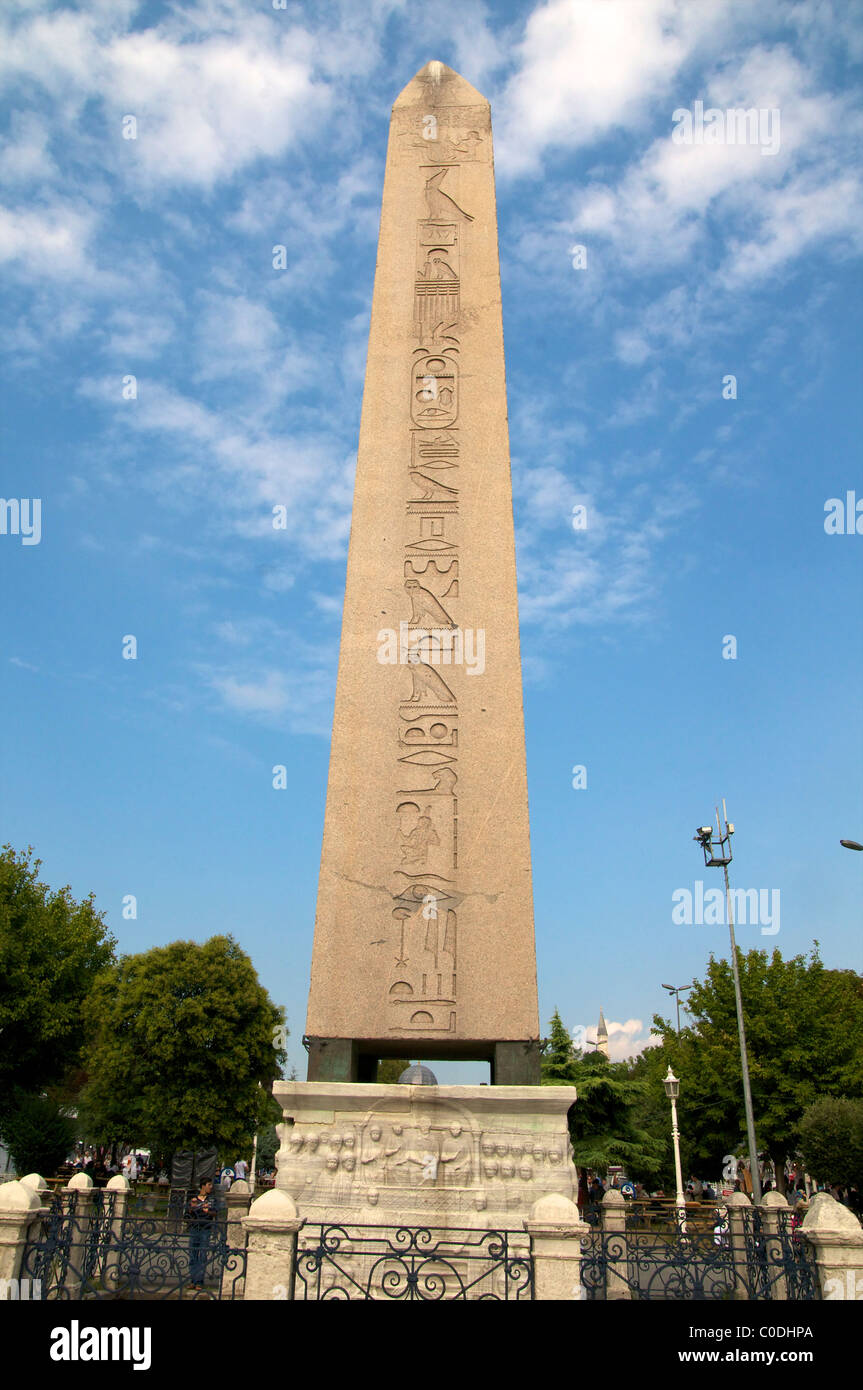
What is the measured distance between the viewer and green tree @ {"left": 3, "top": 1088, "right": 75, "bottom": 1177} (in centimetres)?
2072

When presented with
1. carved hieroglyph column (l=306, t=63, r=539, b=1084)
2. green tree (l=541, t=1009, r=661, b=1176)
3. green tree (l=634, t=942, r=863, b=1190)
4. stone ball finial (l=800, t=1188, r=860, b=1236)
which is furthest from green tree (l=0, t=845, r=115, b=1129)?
stone ball finial (l=800, t=1188, r=860, b=1236)

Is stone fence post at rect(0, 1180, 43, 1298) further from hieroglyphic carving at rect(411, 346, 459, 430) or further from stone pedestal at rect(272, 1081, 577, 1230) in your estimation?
hieroglyphic carving at rect(411, 346, 459, 430)

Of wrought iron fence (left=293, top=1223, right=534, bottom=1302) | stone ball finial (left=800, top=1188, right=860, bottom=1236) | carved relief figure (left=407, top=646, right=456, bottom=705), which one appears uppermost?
carved relief figure (left=407, top=646, right=456, bottom=705)

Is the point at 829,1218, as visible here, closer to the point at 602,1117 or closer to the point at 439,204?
the point at 439,204

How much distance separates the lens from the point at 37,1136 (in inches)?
816

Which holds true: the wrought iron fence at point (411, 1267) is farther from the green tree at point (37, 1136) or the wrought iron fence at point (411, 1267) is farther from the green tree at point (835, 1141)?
the green tree at point (37, 1136)

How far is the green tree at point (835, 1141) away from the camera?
60.7 ft

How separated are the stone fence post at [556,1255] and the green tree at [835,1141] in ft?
53.5

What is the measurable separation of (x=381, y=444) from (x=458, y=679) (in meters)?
2.25

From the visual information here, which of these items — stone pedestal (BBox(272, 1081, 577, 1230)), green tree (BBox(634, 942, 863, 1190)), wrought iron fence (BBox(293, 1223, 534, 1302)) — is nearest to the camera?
wrought iron fence (BBox(293, 1223, 534, 1302))

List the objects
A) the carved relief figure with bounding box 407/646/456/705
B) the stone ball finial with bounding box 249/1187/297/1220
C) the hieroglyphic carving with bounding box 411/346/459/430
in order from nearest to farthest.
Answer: the stone ball finial with bounding box 249/1187/297/1220 → the carved relief figure with bounding box 407/646/456/705 → the hieroglyphic carving with bounding box 411/346/459/430

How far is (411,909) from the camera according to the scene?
269 inches

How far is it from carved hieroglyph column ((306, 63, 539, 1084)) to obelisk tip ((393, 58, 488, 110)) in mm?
736
